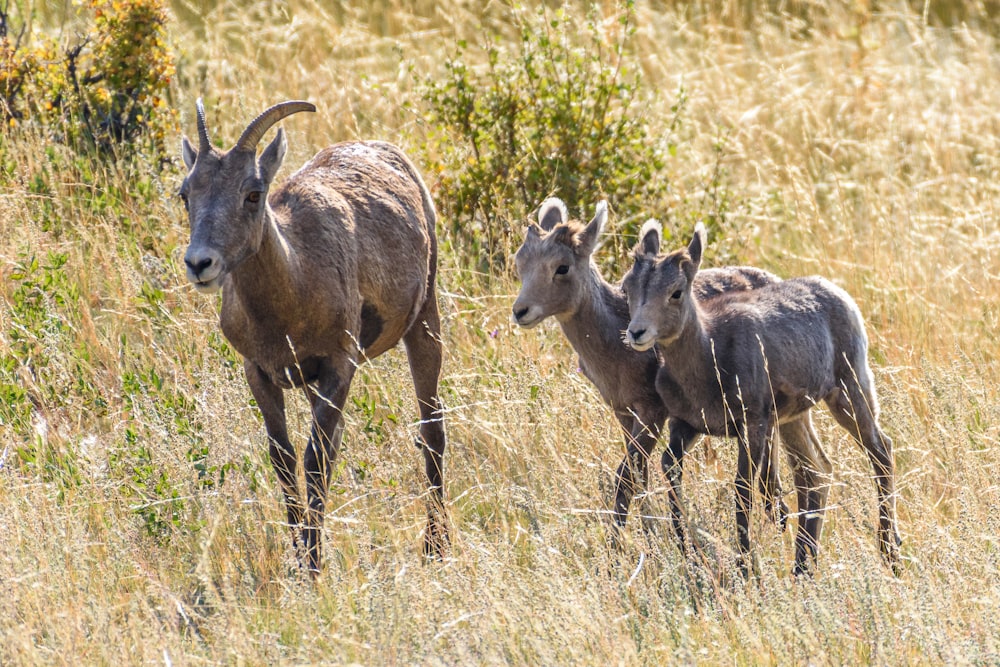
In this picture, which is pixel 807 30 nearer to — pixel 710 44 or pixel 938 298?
pixel 710 44

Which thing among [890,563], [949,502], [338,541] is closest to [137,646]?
[338,541]

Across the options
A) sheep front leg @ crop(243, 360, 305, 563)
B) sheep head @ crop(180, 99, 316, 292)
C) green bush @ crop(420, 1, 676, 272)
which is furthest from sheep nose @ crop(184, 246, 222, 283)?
green bush @ crop(420, 1, 676, 272)

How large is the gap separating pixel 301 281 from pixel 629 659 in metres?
2.33

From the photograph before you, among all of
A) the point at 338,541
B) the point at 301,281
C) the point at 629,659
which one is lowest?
the point at 338,541

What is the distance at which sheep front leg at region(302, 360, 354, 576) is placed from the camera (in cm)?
611

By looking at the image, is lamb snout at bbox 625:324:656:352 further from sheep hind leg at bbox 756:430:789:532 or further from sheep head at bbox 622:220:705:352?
sheep hind leg at bbox 756:430:789:532

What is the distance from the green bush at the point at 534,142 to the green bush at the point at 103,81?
2.04 meters

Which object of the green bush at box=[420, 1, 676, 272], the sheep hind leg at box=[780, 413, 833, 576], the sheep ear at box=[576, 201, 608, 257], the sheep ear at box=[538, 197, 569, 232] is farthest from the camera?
the green bush at box=[420, 1, 676, 272]

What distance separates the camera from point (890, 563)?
5938mm

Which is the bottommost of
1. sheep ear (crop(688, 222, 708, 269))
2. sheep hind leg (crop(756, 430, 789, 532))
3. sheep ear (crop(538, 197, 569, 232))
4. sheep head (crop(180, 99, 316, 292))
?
sheep hind leg (crop(756, 430, 789, 532))

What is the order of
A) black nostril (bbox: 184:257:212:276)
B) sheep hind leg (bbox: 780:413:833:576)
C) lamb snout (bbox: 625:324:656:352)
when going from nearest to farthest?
black nostril (bbox: 184:257:212:276) < lamb snout (bbox: 625:324:656:352) < sheep hind leg (bbox: 780:413:833:576)

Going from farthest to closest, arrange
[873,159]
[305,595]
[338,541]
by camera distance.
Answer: [873,159]
[338,541]
[305,595]

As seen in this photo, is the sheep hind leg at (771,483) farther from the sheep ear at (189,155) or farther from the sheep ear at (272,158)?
the sheep ear at (189,155)

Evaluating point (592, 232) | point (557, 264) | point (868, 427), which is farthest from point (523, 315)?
point (868, 427)
